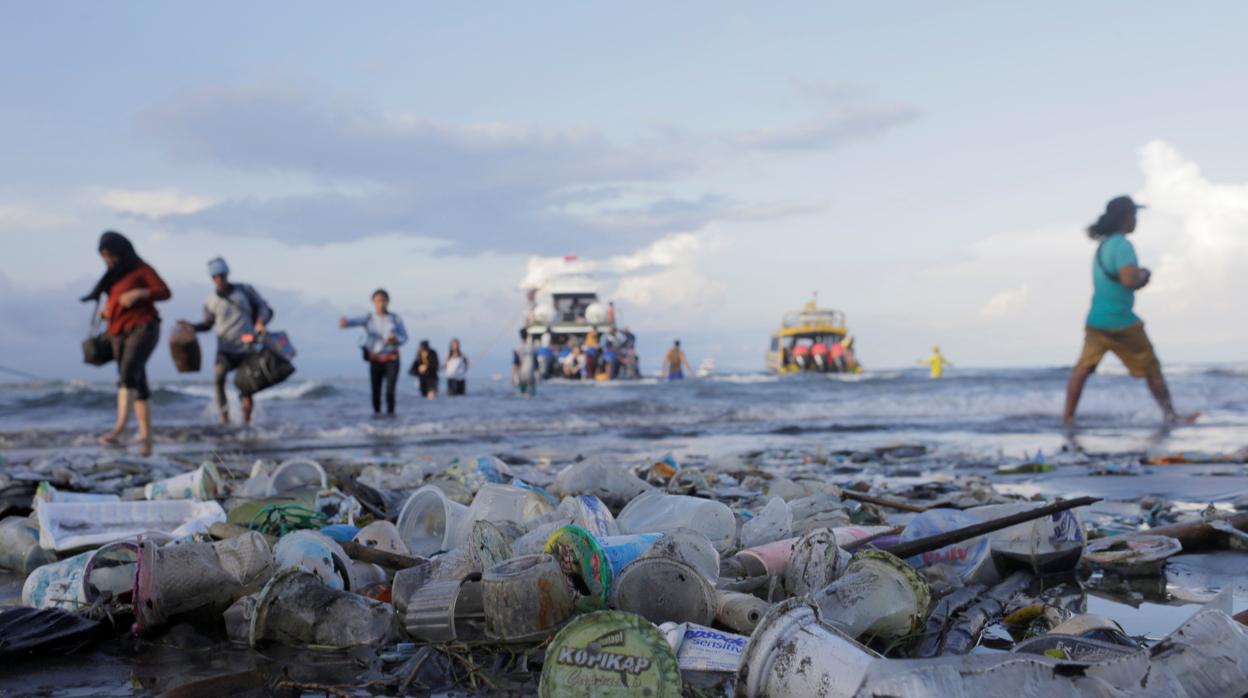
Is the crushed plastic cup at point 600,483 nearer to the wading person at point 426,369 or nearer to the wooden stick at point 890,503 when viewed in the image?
the wooden stick at point 890,503

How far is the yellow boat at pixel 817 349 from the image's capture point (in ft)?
115

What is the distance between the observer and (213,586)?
232cm

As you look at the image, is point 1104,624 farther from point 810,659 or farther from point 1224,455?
point 1224,455

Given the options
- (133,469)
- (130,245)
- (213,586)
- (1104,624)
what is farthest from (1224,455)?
(130,245)

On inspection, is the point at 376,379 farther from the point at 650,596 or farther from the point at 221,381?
the point at 650,596

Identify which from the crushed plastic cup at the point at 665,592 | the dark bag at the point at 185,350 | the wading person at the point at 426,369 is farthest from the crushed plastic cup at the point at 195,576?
the wading person at the point at 426,369

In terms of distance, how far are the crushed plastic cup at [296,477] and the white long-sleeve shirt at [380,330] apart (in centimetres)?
723

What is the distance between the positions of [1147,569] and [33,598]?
3097mm

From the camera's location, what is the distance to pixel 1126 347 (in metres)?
7.95

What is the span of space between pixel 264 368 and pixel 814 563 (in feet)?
29.2

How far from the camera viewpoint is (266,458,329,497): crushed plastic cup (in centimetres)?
419

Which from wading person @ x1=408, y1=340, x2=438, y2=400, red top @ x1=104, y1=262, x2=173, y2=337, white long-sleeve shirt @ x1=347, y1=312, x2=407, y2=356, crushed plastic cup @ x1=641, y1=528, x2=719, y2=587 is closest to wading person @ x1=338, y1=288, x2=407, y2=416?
white long-sleeve shirt @ x1=347, y1=312, x2=407, y2=356

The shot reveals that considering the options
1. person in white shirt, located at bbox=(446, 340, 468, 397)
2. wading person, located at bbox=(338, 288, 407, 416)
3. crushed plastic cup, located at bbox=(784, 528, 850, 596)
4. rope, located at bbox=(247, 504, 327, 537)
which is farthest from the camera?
person in white shirt, located at bbox=(446, 340, 468, 397)

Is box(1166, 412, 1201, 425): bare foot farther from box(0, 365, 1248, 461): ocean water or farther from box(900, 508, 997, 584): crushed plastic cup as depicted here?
box(900, 508, 997, 584): crushed plastic cup
